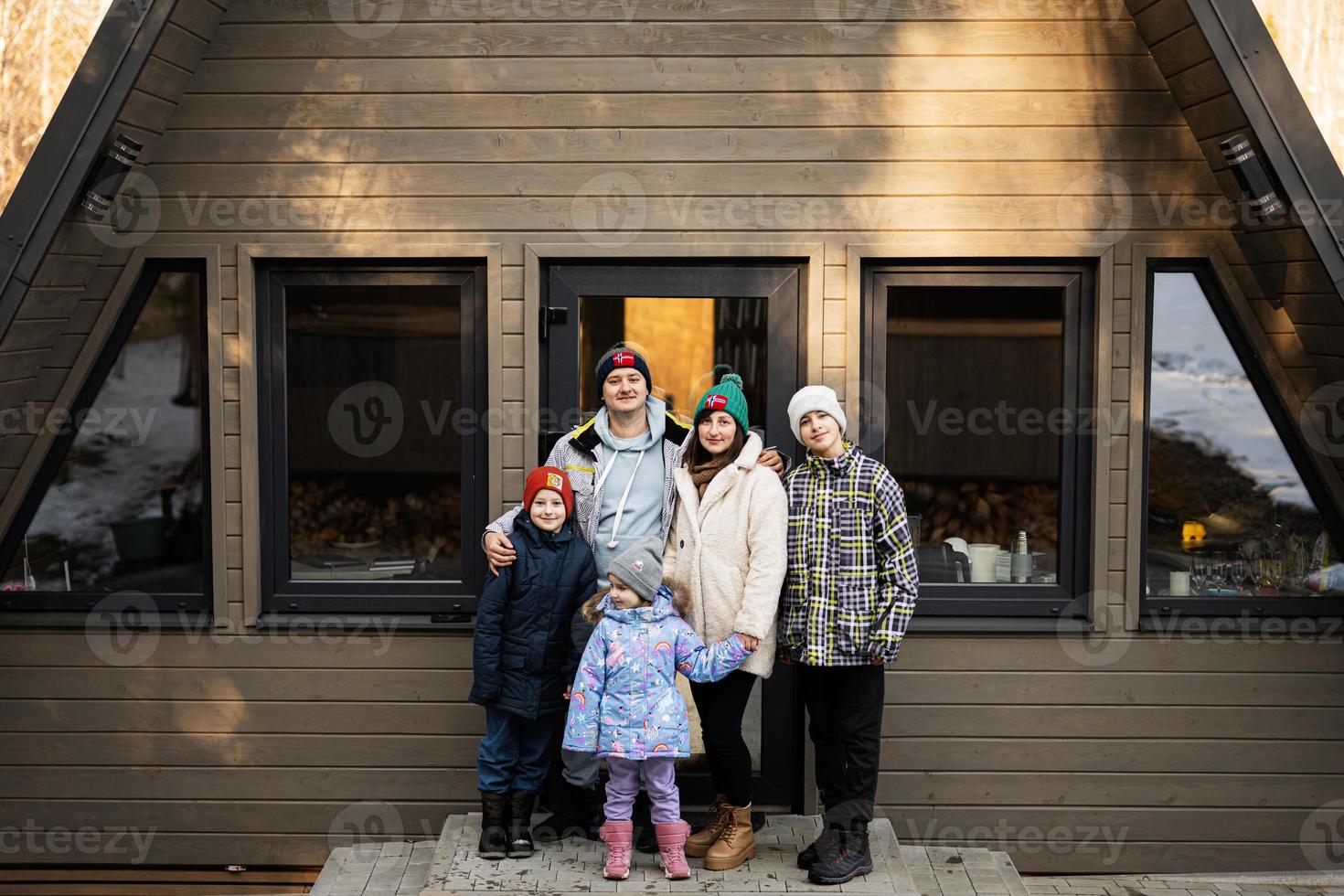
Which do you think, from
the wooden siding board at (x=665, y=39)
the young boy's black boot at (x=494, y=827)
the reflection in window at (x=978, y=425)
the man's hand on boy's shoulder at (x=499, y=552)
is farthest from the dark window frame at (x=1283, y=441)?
the young boy's black boot at (x=494, y=827)

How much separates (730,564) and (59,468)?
283 centimetres

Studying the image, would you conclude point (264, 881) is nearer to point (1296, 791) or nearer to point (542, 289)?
point (542, 289)

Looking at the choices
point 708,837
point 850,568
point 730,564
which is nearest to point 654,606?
point 730,564

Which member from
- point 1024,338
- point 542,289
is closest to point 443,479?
point 542,289

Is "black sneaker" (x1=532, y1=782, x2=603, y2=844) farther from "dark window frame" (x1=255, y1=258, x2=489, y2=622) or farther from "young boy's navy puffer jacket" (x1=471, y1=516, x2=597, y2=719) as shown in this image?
"dark window frame" (x1=255, y1=258, x2=489, y2=622)

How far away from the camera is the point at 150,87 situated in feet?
14.2

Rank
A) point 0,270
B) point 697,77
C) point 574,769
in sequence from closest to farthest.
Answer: point 0,270, point 574,769, point 697,77

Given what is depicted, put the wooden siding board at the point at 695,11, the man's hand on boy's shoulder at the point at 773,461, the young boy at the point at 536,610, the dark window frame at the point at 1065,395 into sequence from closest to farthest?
the young boy at the point at 536,610, the man's hand on boy's shoulder at the point at 773,461, the wooden siding board at the point at 695,11, the dark window frame at the point at 1065,395

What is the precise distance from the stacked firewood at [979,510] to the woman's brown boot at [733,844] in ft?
4.57

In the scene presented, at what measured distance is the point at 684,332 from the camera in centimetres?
469

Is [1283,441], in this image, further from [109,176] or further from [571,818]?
[109,176]

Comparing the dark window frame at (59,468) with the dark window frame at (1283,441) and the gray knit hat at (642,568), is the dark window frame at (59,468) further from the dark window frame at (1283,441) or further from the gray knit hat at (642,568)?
the dark window frame at (1283,441)

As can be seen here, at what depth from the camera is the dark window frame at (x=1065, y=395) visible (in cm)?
471

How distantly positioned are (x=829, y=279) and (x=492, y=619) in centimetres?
183
